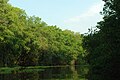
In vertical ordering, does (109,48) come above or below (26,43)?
below

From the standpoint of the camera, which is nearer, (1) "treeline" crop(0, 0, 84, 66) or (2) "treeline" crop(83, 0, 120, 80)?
(2) "treeline" crop(83, 0, 120, 80)

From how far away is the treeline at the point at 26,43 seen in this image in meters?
70.8

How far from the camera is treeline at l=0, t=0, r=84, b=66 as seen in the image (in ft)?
232

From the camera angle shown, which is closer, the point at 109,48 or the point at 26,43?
the point at 109,48

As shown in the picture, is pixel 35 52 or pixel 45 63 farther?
pixel 45 63

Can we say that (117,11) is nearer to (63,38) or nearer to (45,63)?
(45,63)

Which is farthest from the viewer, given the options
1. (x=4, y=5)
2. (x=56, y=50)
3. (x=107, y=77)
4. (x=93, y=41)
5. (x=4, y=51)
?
(x=56, y=50)

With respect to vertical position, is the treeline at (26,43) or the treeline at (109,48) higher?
the treeline at (26,43)

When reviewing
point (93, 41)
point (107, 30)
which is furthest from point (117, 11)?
point (93, 41)

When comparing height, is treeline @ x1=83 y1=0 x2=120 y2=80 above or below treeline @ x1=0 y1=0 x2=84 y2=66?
below

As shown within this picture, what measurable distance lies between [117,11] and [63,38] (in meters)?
94.0

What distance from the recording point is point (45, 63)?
9975 cm

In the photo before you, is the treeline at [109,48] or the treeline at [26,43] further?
the treeline at [26,43]

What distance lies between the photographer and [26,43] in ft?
267
